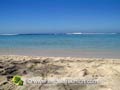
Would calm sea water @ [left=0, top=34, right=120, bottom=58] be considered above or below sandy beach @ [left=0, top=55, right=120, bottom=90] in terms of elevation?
below

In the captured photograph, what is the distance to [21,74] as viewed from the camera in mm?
3449

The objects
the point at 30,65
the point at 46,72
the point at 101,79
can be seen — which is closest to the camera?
the point at 101,79

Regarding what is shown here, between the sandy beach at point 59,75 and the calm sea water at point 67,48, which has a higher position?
the sandy beach at point 59,75

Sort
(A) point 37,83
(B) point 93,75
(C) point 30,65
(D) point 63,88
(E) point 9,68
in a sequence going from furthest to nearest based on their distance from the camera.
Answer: (C) point 30,65, (E) point 9,68, (B) point 93,75, (A) point 37,83, (D) point 63,88

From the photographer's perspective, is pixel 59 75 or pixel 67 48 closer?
pixel 59 75

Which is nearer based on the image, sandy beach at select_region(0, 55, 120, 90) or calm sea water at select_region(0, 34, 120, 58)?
sandy beach at select_region(0, 55, 120, 90)

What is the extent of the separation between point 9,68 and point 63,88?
164 cm

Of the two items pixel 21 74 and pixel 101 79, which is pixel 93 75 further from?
pixel 21 74

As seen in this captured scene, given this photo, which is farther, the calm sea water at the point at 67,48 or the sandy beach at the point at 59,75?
the calm sea water at the point at 67,48

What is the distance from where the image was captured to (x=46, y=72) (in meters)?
3.55

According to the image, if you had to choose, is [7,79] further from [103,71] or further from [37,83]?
[103,71]

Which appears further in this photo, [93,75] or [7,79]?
[93,75]

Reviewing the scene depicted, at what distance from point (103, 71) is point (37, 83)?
149cm

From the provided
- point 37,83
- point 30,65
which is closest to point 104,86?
point 37,83
